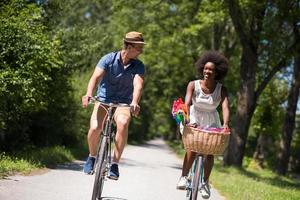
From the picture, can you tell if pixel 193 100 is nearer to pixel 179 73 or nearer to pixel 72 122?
pixel 72 122

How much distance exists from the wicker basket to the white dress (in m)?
0.48

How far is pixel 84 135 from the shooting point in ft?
86.6

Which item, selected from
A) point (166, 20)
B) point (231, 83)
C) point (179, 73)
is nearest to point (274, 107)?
point (231, 83)

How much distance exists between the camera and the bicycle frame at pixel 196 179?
782 centimetres

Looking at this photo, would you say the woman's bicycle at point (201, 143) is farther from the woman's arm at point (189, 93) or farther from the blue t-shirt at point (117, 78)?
the blue t-shirt at point (117, 78)

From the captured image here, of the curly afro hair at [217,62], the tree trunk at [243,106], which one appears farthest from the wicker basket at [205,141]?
the tree trunk at [243,106]

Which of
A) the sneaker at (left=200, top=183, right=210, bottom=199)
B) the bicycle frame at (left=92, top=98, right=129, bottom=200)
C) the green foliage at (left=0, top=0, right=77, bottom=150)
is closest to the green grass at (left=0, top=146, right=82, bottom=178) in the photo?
the green foliage at (left=0, top=0, right=77, bottom=150)

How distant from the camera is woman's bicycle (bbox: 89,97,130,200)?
24.3 feet

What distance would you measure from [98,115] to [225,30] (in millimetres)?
28156

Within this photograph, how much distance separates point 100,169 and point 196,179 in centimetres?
136

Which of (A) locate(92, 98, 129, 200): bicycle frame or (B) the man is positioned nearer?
(A) locate(92, 98, 129, 200): bicycle frame

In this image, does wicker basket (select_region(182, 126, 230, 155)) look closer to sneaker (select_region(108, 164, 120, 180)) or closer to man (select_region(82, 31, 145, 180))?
man (select_region(82, 31, 145, 180))

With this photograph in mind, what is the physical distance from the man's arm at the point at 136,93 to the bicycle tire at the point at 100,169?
60 cm

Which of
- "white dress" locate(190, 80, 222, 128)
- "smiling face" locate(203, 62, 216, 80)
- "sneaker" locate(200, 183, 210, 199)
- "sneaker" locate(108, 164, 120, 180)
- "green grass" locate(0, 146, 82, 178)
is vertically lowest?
"green grass" locate(0, 146, 82, 178)
